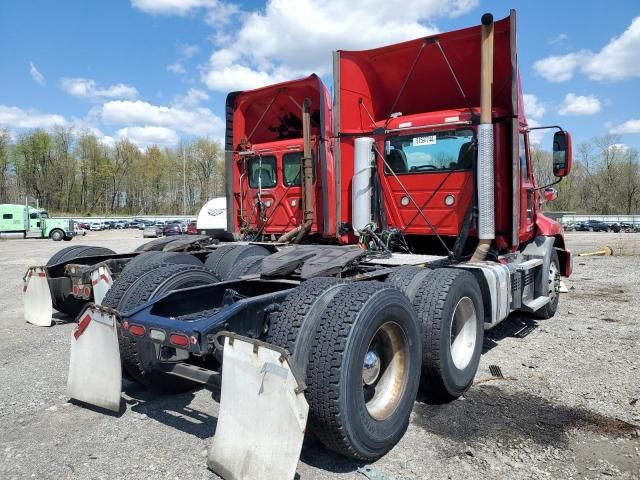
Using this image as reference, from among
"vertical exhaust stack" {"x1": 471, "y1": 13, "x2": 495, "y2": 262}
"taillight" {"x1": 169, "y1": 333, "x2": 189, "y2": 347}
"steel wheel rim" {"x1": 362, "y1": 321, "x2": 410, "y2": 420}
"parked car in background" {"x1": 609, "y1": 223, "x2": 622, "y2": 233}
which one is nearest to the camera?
"taillight" {"x1": 169, "y1": 333, "x2": 189, "y2": 347}

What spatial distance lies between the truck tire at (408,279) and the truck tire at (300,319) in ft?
3.63

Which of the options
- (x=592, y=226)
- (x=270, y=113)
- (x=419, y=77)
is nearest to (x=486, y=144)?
(x=419, y=77)

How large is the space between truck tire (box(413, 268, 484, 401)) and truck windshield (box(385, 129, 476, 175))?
177cm

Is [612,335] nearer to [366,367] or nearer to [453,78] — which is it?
[453,78]

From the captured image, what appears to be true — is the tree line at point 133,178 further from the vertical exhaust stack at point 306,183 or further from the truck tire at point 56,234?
the vertical exhaust stack at point 306,183

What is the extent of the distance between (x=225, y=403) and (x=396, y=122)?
4503 mm

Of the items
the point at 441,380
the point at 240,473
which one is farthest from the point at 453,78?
the point at 240,473

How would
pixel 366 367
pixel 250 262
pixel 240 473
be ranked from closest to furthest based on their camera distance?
pixel 240 473, pixel 366 367, pixel 250 262

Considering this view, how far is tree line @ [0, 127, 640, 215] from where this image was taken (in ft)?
239

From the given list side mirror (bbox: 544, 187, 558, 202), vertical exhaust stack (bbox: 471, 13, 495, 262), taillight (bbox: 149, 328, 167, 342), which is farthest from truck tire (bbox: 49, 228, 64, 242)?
taillight (bbox: 149, 328, 167, 342)

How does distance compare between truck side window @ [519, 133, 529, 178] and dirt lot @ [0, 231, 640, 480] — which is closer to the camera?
dirt lot @ [0, 231, 640, 480]

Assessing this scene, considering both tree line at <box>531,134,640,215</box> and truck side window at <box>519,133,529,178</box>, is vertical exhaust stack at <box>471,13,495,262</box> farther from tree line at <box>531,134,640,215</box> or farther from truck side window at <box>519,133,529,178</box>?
tree line at <box>531,134,640,215</box>

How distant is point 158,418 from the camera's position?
3725mm

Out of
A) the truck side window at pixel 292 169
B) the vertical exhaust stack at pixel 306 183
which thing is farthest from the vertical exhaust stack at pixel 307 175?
the truck side window at pixel 292 169
